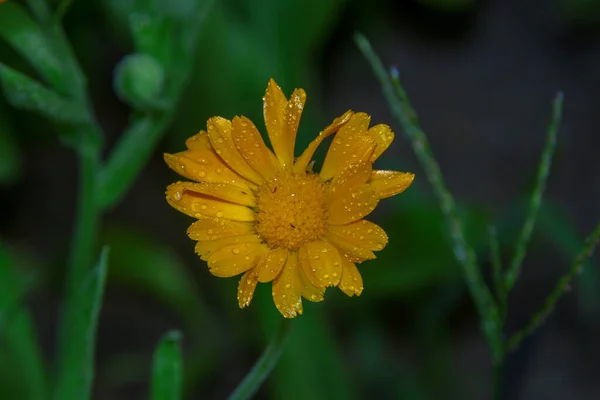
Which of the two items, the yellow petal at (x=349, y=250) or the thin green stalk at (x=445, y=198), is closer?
the yellow petal at (x=349, y=250)

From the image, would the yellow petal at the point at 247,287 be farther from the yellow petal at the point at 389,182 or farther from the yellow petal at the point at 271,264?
the yellow petal at the point at 389,182

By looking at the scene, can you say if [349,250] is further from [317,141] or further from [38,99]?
[38,99]

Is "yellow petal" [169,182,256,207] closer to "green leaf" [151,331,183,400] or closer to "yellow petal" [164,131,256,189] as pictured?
"yellow petal" [164,131,256,189]

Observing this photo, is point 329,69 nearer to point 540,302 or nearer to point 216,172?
point 540,302

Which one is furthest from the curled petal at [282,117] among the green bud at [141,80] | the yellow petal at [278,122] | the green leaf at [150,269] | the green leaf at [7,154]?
the green leaf at [7,154]

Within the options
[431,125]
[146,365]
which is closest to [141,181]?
[146,365]

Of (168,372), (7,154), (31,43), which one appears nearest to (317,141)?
(168,372)
